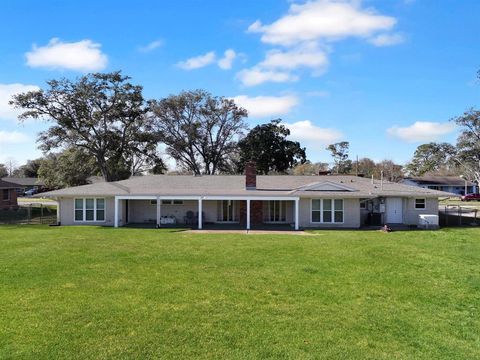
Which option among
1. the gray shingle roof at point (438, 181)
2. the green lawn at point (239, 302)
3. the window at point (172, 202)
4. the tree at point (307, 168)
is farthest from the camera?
the tree at point (307, 168)

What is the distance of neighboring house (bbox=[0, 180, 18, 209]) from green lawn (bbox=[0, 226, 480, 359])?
102 ft

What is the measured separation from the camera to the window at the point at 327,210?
27.5 meters

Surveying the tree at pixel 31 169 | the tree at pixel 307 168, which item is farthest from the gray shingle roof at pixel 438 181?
the tree at pixel 31 169

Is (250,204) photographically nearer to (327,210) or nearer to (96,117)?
(327,210)

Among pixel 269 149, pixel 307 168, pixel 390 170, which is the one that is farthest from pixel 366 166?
pixel 269 149

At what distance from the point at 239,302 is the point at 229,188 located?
2022cm

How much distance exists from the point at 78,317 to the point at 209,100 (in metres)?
49.9

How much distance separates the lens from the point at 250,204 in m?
29.5

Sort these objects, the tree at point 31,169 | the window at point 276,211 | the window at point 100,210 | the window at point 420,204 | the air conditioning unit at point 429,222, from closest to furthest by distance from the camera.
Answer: the air conditioning unit at point 429,222, the window at point 100,210, the window at point 420,204, the window at point 276,211, the tree at point 31,169

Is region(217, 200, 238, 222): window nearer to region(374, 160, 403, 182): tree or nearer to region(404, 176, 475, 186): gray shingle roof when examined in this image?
region(374, 160, 403, 182): tree

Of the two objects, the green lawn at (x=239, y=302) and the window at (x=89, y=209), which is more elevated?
the window at (x=89, y=209)

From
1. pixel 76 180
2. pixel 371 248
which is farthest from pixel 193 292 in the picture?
pixel 76 180

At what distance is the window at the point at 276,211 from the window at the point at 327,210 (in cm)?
262

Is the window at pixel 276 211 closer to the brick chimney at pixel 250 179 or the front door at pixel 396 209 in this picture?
the brick chimney at pixel 250 179
